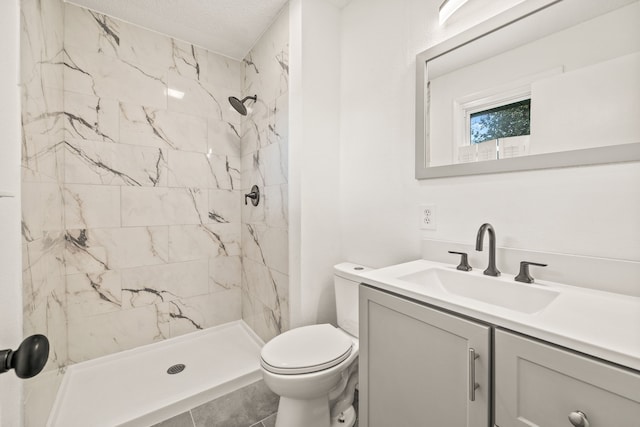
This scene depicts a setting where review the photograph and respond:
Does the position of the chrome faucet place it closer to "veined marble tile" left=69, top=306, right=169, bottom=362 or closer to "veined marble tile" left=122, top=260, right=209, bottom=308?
"veined marble tile" left=122, top=260, right=209, bottom=308

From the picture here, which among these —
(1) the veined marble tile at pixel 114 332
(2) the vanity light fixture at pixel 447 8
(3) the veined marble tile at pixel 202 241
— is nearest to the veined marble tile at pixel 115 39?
(3) the veined marble tile at pixel 202 241

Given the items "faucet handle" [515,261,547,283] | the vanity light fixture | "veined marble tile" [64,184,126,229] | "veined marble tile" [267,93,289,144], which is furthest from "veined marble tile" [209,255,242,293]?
the vanity light fixture

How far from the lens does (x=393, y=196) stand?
1.49 metres

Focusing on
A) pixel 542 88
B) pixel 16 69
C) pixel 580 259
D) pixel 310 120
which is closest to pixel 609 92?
pixel 542 88

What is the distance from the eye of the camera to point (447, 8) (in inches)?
47.0

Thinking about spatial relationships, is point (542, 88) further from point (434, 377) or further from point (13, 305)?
point (13, 305)

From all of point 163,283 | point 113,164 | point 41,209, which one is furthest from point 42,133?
point 163,283

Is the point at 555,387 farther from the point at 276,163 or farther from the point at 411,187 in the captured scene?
the point at 276,163

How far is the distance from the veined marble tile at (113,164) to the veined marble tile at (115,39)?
2.22 ft

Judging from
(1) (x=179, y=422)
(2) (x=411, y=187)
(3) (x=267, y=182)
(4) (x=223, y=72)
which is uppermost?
(4) (x=223, y=72)

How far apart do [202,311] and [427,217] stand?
2.02 m

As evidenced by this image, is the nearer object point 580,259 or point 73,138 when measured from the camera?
point 580,259

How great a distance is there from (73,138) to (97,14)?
913mm

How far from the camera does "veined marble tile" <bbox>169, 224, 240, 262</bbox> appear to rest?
2.17 metres
